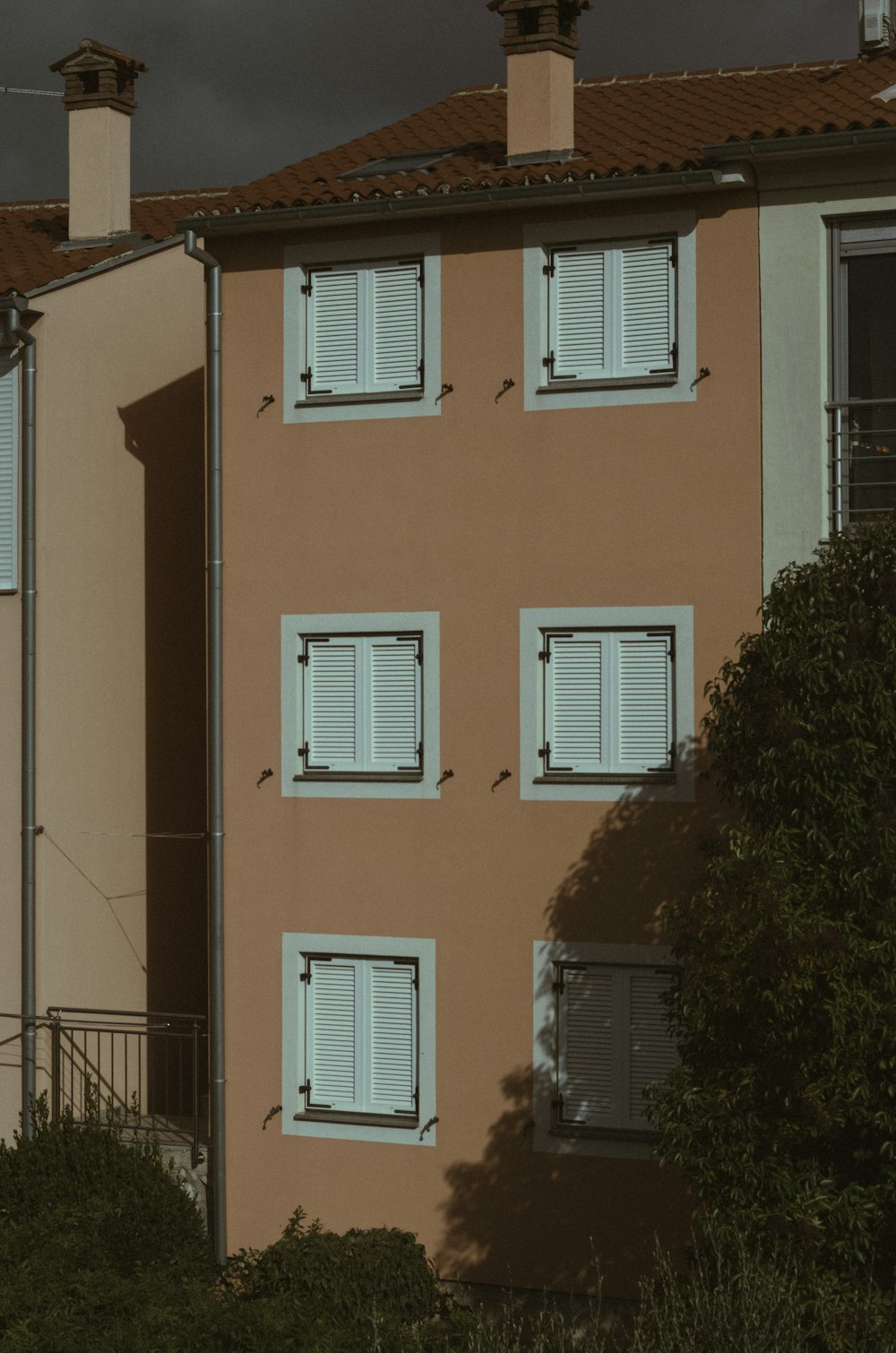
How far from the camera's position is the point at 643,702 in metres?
16.9

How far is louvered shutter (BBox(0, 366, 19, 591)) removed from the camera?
65.7 feet

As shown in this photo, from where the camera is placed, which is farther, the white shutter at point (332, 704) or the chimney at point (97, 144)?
the chimney at point (97, 144)

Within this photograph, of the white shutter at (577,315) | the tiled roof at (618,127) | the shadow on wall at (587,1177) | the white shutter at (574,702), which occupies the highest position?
the tiled roof at (618,127)

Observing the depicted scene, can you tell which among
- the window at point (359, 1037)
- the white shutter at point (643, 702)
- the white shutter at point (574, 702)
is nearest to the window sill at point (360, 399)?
the white shutter at point (574, 702)

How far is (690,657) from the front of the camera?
1672 centimetres

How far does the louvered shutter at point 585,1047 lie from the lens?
16.9 meters

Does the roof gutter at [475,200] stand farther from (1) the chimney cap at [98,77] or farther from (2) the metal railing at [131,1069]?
(2) the metal railing at [131,1069]

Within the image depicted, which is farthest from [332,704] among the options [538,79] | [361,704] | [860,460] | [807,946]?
[807,946]

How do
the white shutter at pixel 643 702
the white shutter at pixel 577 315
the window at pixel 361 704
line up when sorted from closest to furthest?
the white shutter at pixel 643 702, the white shutter at pixel 577 315, the window at pixel 361 704

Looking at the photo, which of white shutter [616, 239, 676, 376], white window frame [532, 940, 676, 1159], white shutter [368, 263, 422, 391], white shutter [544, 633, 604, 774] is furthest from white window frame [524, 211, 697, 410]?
white window frame [532, 940, 676, 1159]

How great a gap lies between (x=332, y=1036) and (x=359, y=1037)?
0.98ft

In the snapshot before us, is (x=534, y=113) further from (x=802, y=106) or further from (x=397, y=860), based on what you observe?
(x=397, y=860)

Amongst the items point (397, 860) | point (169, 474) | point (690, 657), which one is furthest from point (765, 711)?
point (169, 474)

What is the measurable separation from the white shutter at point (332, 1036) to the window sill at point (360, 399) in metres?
5.35
